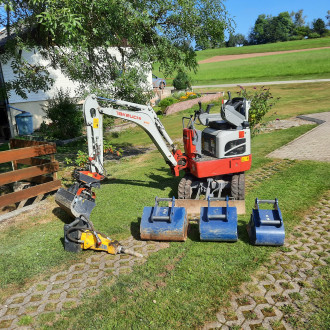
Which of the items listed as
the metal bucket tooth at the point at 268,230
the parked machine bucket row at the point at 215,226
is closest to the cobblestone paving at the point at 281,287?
the metal bucket tooth at the point at 268,230

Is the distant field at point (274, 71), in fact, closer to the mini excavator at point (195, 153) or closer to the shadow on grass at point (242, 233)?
the mini excavator at point (195, 153)

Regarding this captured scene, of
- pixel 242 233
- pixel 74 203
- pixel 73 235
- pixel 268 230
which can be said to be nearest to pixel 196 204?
pixel 242 233

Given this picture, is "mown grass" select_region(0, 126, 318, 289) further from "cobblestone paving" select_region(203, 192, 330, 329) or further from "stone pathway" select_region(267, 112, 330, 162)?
"cobblestone paving" select_region(203, 192, 330, 329)

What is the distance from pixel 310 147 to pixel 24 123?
16938mm

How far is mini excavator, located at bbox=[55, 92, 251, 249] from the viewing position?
774cm

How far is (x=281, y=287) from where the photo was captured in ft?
17.3

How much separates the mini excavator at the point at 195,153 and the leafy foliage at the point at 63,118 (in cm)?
1138

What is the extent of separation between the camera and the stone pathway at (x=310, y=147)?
40.7 feet

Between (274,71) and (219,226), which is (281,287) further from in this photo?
(274,71)

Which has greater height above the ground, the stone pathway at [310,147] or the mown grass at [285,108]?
the mown grass at [285,108]

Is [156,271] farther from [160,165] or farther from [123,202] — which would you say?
[160,165]

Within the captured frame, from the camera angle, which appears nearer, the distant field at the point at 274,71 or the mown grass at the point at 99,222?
the mown grass at the point at 99,222

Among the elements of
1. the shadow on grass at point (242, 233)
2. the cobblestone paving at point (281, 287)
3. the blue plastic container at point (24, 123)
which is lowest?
the cobblestone paving at point (281, 287)

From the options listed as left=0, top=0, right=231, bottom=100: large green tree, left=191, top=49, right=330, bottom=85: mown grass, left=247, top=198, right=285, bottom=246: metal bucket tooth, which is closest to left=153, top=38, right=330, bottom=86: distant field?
left=191, top=49, right=330, bottom=85: mown grass
